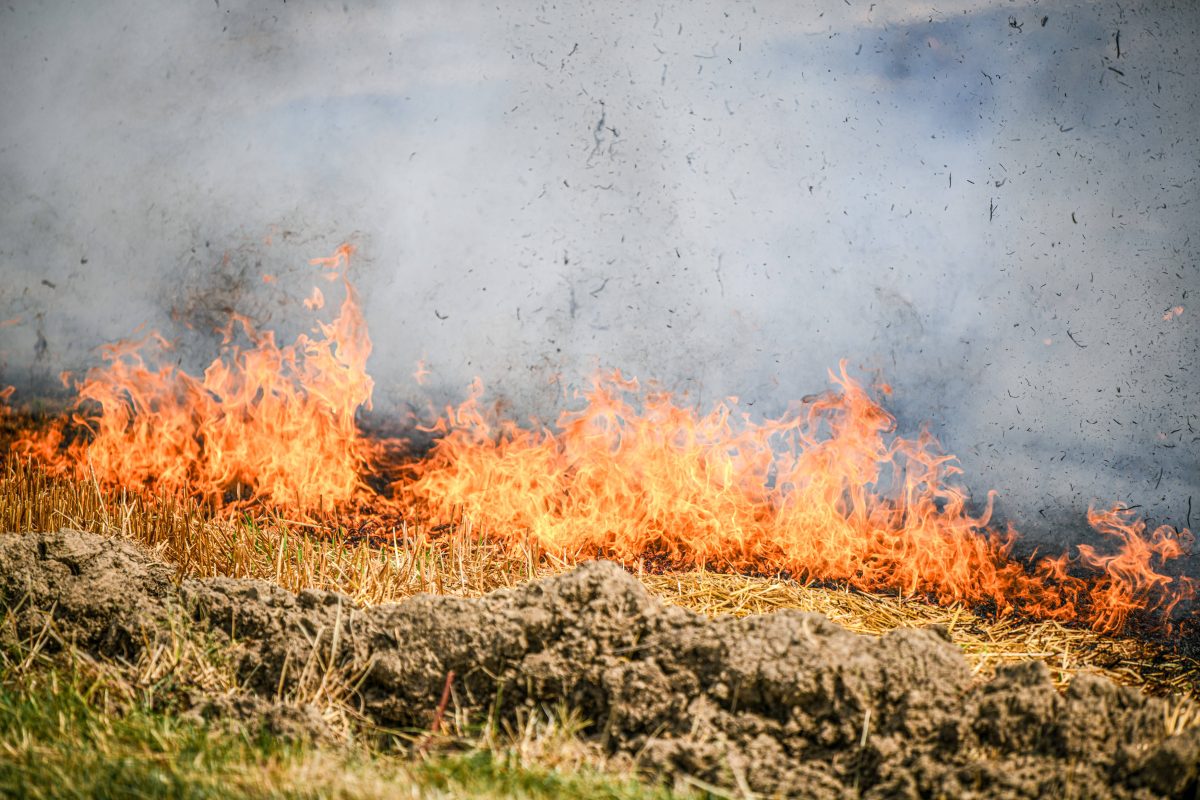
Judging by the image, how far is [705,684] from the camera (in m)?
2.86

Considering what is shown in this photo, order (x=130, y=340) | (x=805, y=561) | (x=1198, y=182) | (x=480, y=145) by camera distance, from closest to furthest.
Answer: (x=805, y=561)
(x=1198, y=182)
(x=480, y=145)
(x=130, y=340)

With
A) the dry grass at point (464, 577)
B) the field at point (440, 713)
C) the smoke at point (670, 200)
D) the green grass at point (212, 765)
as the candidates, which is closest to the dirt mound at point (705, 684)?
the field at point (440, 713)

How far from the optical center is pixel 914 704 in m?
2.67

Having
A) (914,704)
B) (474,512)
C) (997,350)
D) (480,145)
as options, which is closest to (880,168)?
(997,350)

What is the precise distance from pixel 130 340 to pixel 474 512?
4046mm

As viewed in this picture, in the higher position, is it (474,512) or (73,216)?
(73,216)

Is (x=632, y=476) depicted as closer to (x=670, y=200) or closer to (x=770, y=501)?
(x=770, y=501)

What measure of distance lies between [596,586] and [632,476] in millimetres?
2859

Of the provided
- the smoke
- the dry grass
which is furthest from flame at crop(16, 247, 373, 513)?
the dry grass

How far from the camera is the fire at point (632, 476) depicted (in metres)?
5.31

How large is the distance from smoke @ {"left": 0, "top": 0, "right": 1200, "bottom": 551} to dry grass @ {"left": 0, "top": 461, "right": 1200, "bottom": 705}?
7.57 feet

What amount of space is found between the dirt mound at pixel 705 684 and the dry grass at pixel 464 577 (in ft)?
2.90

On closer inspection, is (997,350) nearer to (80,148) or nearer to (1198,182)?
(1198,182)

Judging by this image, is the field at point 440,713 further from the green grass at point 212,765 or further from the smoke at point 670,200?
the smoke at point 670,200
